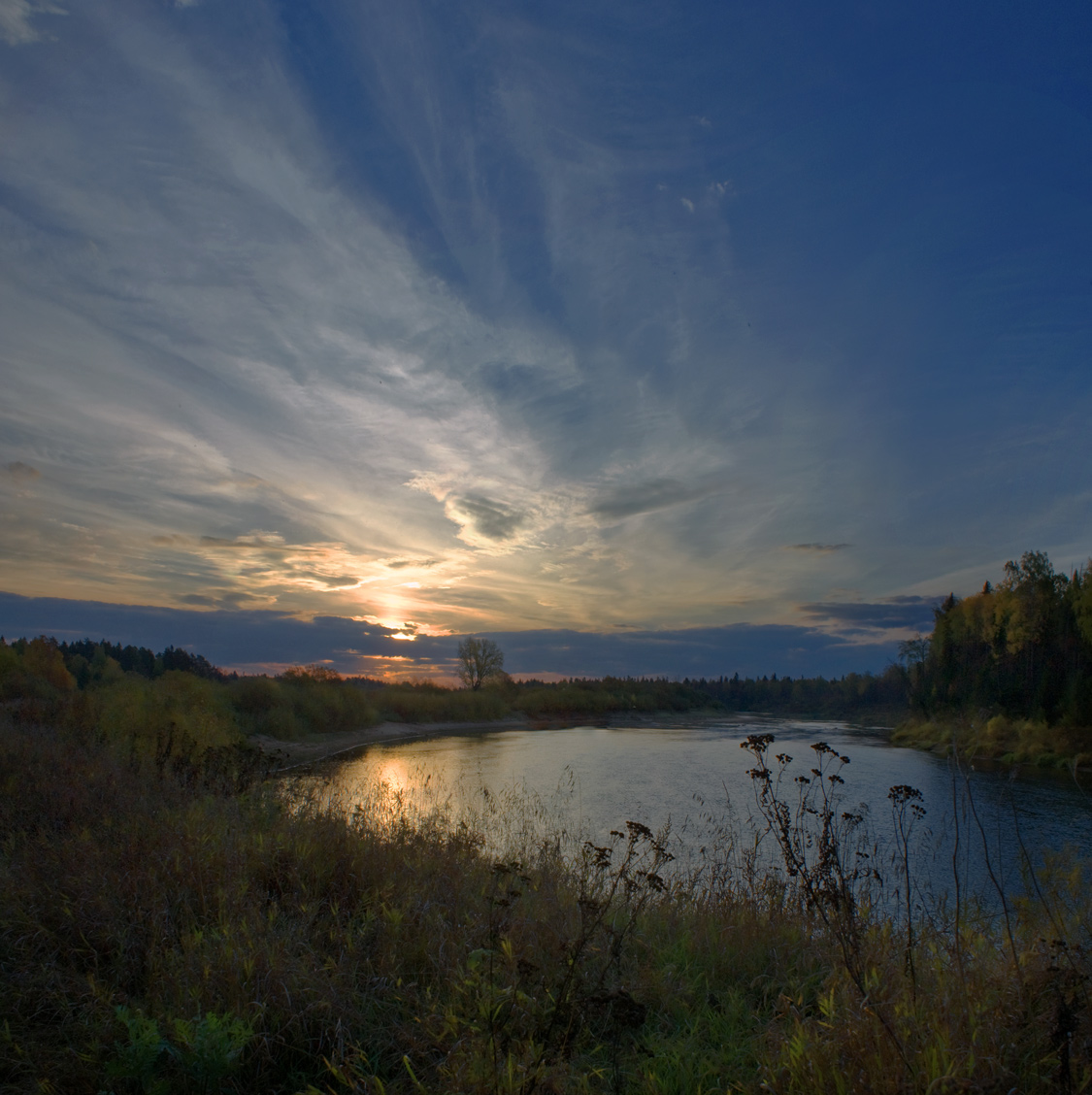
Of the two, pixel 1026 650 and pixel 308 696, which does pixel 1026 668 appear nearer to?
pixel 1026 650

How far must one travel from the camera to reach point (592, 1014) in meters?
3.33

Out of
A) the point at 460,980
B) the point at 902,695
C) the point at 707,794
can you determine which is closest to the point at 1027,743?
the point at 707,794

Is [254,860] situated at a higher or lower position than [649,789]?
higher

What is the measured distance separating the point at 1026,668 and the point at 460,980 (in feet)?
171

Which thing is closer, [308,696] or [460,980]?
[460,980]

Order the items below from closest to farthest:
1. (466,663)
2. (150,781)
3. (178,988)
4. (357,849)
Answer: (178,988) → (357,849) → (150,781) → (466,663)

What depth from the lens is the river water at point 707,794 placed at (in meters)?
12.2

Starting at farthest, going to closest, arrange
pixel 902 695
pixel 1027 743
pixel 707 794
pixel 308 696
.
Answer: pixel 902 695 → pixel 308 696 → pixel 1027 743 → pixel 707 794

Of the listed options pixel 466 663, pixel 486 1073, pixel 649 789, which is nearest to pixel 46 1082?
pixel 486 1073

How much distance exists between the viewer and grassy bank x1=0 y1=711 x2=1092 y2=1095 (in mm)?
2922

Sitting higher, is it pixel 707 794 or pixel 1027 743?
pixel 707 794

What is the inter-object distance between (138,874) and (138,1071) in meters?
2.25

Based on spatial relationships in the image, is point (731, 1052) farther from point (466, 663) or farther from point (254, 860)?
point (466, 663)

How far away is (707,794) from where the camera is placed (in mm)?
20578
